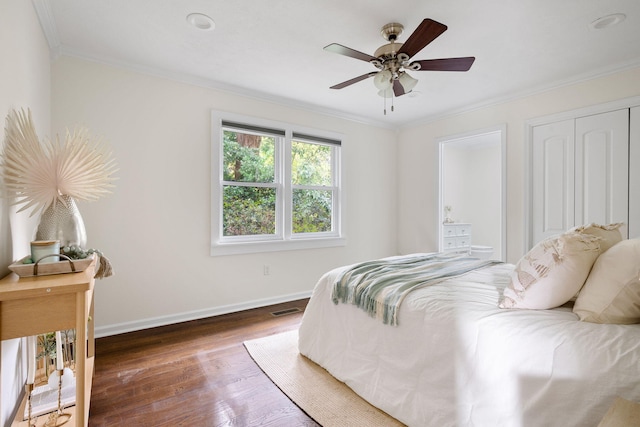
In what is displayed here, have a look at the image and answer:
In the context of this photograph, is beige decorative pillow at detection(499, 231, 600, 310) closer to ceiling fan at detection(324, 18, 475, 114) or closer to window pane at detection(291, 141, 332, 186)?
ceiling fan at detection(324, 18, 475, 114)

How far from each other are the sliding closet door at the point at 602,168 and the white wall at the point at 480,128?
239 mm

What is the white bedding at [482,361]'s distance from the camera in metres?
1.11

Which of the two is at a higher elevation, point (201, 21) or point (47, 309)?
point (201, 21)

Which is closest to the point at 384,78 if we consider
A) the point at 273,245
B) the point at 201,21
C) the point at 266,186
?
the point at 201,21

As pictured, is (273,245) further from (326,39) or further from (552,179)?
(552,179)

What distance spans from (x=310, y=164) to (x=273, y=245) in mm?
1236

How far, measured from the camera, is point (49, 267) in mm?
1314

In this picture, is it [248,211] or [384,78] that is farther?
[248,211]

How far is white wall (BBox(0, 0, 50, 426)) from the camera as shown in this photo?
1.41 meters

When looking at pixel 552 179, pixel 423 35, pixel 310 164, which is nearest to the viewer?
pixel 423 35

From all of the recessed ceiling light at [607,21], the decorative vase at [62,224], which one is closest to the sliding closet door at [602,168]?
the recessed ceiling light at [607,21]

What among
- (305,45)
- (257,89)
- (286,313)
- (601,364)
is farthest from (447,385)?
(257,89)

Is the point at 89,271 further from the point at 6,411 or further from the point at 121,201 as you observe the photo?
the point at 121,201

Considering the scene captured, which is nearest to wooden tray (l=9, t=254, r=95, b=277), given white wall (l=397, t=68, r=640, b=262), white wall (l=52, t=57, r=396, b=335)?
white wall (l=52, t=57, r=396, b=335)
